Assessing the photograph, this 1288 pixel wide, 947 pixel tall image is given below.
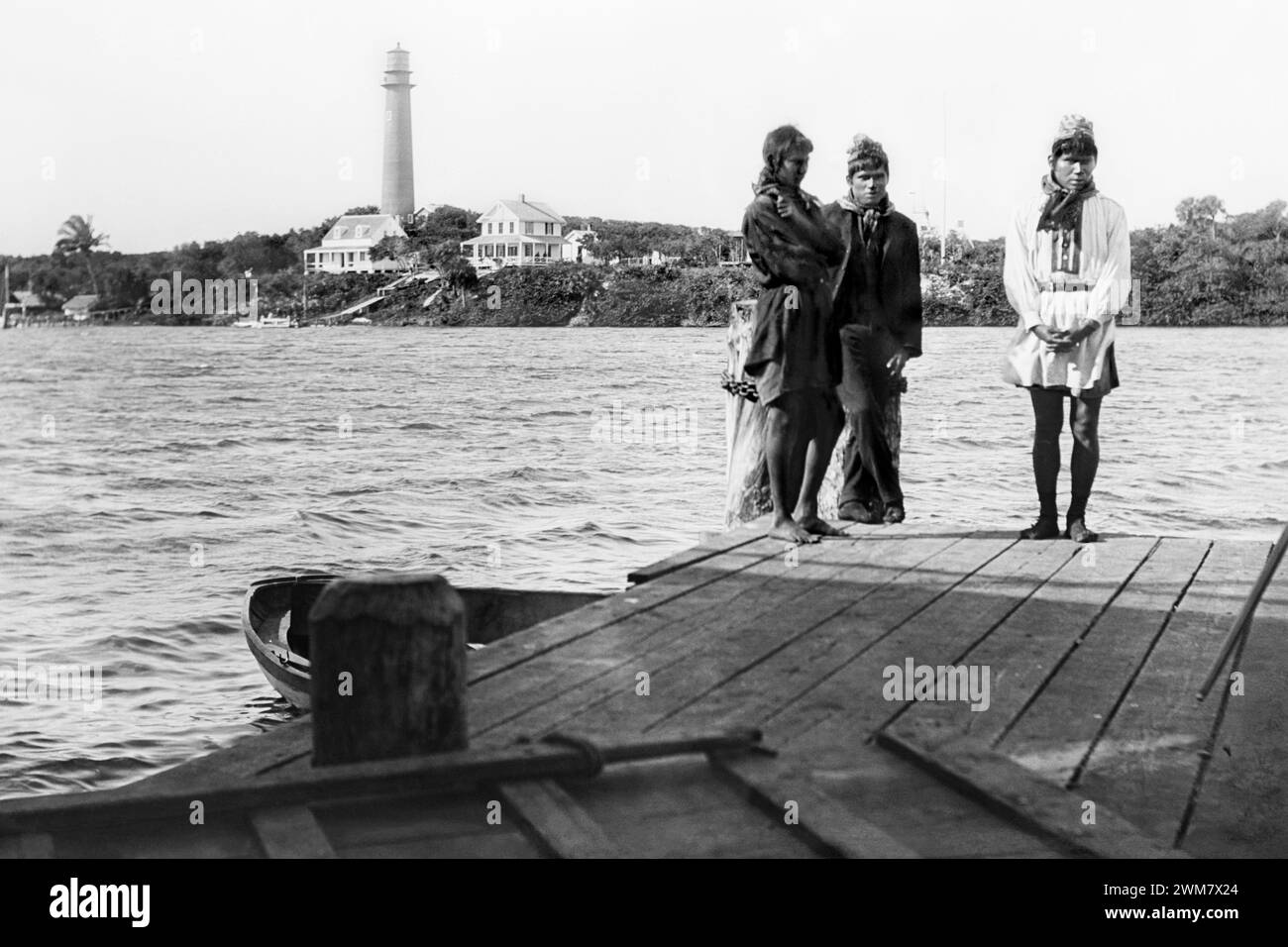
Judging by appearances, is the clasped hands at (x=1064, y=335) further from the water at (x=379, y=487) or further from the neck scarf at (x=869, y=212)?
the water at (x=379, y=487)

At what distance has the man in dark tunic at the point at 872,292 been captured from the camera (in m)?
8.34

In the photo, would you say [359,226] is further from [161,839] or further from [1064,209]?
[161,839]

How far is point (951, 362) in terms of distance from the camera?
6850 centimetres

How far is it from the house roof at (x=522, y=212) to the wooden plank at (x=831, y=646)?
381 feet

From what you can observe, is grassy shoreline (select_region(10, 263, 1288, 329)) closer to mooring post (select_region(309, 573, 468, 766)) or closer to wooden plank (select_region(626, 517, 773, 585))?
wooden plank (select_region(626, 517, 773, 585))

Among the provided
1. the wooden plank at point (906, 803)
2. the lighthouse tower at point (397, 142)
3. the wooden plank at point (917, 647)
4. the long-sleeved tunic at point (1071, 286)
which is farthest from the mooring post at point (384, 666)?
the lighthouse tower at point (397, 142)

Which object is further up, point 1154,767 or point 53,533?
point 1154,767

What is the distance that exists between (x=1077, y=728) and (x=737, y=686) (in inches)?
38.1

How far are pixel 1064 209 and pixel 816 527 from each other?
73.4 inches

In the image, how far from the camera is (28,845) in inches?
129

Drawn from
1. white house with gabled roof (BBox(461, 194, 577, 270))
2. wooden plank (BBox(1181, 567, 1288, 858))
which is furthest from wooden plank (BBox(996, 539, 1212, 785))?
white house with gabled roof (BBox(461, 194, 577, 270))
